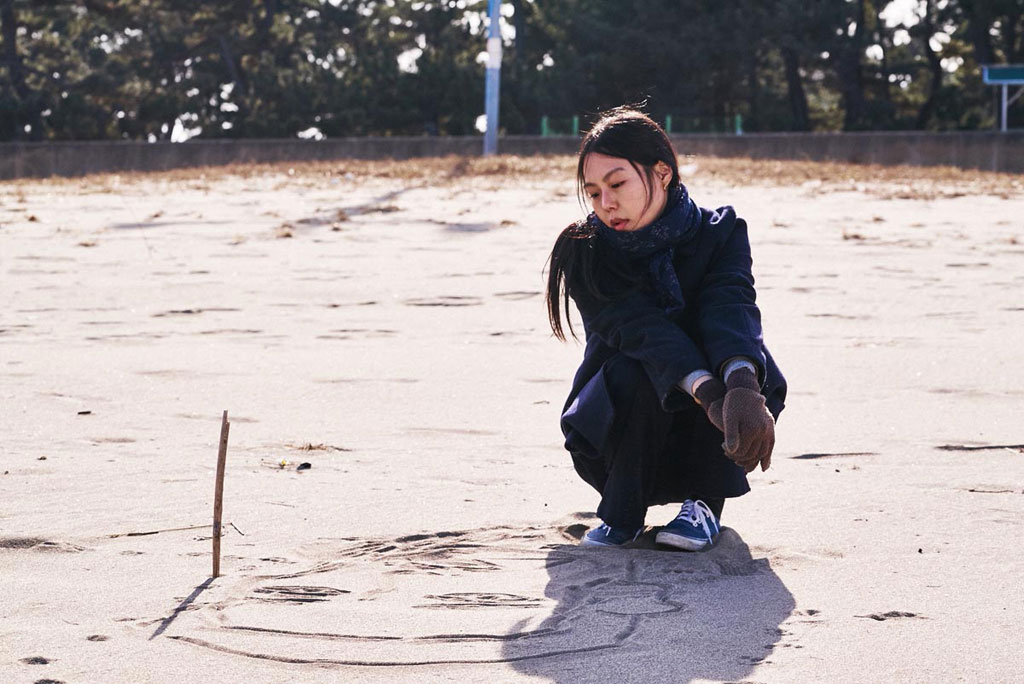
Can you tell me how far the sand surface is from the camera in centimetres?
254

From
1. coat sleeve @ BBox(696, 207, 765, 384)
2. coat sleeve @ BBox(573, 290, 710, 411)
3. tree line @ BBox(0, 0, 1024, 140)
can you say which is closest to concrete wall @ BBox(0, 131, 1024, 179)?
tree line @ BBox(0, 0, 1024, 140)

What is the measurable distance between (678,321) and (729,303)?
0.50ft

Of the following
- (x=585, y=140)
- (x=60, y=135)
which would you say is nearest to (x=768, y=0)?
(x=60, y=135)

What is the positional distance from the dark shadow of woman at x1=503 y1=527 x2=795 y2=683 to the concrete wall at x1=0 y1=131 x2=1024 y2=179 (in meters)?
18.2

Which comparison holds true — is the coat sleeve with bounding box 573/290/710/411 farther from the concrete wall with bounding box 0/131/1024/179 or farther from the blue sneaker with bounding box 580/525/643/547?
the concrete wall with bounding box 0/131/1024/179

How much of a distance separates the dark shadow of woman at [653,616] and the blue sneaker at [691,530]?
24 millimetres

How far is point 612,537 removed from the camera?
10.5ft

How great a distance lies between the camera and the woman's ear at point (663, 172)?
3.08 m

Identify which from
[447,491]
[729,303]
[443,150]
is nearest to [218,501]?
[447,491]

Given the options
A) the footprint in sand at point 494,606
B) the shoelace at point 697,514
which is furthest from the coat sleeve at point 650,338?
the footprint in sand at point 494,606

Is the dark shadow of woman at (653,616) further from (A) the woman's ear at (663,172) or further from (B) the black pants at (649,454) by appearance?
(A) the woman's ear at (663,172)

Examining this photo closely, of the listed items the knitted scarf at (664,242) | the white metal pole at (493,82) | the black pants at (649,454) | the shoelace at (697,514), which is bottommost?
the shoelace at (697,514)

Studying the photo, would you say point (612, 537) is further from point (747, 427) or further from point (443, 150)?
point (443, 150)

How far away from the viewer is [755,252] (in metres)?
9.03
